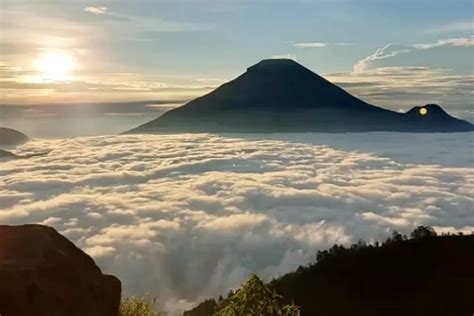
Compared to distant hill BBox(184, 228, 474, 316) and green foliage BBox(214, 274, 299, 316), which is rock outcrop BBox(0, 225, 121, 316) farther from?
distant hill BBox(184, 228, 474, 316)

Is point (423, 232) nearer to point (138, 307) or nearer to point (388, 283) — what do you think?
point (388, 283)

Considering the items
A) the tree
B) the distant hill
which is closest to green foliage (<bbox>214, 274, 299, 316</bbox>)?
the distant hill

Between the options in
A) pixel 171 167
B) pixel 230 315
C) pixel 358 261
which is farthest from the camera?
pixel 171 167

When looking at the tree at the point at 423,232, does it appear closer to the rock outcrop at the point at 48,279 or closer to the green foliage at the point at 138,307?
the green foliage at the point at 138,307

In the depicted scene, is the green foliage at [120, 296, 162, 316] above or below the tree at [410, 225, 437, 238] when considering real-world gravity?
above

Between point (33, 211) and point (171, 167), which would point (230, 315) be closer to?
point (33, 211)

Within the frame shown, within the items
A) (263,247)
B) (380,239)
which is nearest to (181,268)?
(263,247)
